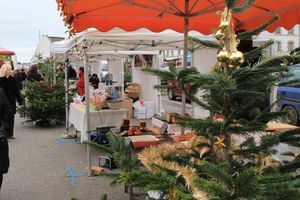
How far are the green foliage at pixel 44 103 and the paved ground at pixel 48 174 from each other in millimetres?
1380

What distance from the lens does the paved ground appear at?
17.6 feet

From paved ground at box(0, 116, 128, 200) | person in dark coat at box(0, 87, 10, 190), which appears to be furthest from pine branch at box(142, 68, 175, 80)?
person in dark coat at box(0, 87, 10, 190)

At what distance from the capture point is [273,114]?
5.58 feet

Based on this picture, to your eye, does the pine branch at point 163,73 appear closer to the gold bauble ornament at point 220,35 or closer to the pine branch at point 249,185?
the gold bauble ornament at point 220,35

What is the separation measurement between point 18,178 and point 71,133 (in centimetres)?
416

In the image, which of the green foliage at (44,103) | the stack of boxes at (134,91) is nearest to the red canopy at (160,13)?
the green foliage at (44,103)

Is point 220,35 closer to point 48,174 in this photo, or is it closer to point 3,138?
point 3,138

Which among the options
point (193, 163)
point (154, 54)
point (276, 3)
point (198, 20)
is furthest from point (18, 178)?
point (154, 54)

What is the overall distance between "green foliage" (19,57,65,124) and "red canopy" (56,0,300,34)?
6338 millimetres

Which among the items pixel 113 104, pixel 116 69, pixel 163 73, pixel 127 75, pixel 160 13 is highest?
pixel 160 13

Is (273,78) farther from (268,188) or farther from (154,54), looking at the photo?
(154,54)

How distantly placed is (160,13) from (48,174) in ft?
10.8

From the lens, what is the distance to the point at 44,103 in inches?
440

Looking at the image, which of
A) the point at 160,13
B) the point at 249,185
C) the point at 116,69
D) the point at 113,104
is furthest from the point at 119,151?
the point at 116,69
